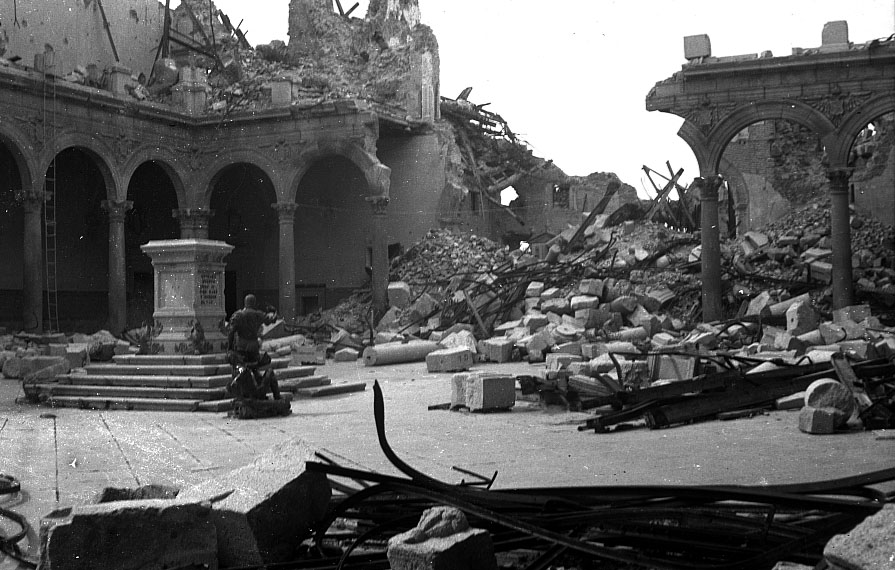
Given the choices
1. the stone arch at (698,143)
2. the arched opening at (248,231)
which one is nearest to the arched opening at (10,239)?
the arched opening at (248,231)

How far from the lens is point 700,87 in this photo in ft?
65.0

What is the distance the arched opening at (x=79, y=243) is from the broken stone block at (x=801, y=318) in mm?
18999

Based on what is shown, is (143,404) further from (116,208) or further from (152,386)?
(116,208)

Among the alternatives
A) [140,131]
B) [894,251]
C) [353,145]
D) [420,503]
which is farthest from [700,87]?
[420,503]

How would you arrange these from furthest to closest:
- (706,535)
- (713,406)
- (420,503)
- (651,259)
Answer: (651,259) → (713,406) → (420,503) → (706,535)

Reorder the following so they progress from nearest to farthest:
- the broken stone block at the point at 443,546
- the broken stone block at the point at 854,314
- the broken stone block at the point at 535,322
Result: the broken stone block at the point at 443,546, the broken stone block at the point at 854,314, the broken stone block at the point at 535,322

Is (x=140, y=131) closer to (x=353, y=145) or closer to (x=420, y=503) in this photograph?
(x=353, y=145)

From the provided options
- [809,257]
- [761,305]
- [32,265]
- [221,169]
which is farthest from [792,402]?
[221,169]

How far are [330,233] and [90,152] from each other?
299 inches

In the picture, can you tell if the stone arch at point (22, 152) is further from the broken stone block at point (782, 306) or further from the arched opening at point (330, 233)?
the broken stone block at point (782, 306)

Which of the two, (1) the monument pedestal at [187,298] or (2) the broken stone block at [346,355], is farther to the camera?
(2) the broken stone block at [346,355]

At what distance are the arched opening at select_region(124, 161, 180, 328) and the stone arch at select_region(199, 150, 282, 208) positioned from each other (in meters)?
2.93

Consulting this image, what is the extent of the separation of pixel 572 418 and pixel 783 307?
9.50 meters

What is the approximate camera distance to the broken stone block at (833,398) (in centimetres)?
799
